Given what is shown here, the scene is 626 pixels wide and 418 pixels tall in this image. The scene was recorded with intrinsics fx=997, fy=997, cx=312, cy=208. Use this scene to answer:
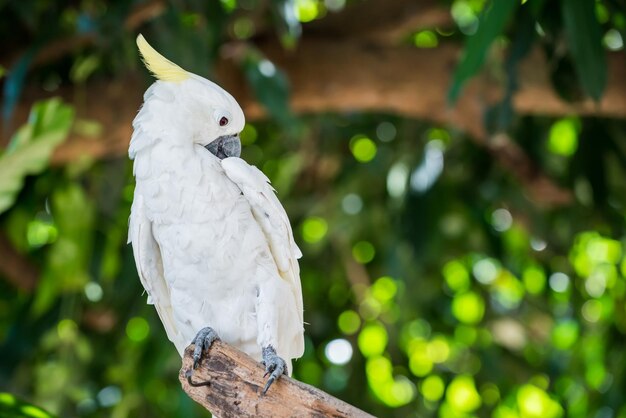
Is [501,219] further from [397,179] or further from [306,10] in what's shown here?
[306,10]

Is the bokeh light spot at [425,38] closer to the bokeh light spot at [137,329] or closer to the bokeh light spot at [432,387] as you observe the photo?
the bokeh light spot at [432,387]

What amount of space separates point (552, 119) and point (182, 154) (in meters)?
2.04

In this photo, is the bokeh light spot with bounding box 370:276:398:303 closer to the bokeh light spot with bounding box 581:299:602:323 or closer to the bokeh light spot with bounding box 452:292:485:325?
the bokeh light spot with bounding box 452:292:485:325

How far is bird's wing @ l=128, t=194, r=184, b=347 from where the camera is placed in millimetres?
1197

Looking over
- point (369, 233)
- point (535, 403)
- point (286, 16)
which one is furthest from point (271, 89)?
point (535, 403)

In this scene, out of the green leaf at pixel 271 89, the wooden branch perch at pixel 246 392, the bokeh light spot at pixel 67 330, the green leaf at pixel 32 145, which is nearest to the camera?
the wooden branch perch at pixel 246 392

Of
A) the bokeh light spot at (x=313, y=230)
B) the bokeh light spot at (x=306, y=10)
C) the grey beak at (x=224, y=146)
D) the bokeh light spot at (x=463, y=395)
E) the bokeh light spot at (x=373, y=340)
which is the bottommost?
the bokeh light spot at (x=463, y=395)

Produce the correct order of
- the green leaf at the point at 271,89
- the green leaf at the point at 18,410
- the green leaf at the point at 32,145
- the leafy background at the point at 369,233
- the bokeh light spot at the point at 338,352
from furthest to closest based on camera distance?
the bokeh light spot at the point at 338,352
the leafy background at the point at 369,233
the green leaf at the point at 271,89
the green leaf at the point at 32,145
the green leaf at the point at 18,410

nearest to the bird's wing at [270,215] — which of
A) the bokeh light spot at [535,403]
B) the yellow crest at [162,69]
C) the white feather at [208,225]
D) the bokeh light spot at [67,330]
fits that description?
the white feather at [208,225]

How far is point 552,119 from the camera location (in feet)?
9.78

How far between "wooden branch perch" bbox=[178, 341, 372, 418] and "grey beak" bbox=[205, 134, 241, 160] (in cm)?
24

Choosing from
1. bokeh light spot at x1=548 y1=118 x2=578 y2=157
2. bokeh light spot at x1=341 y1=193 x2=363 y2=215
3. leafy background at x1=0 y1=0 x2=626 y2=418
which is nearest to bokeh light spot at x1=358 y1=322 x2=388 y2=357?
leafy background at x1=0 y1=0 x2=626 y2=418

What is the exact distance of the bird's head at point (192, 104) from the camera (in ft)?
3.74

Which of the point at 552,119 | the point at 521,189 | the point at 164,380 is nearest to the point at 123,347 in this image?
the point at 164,380
